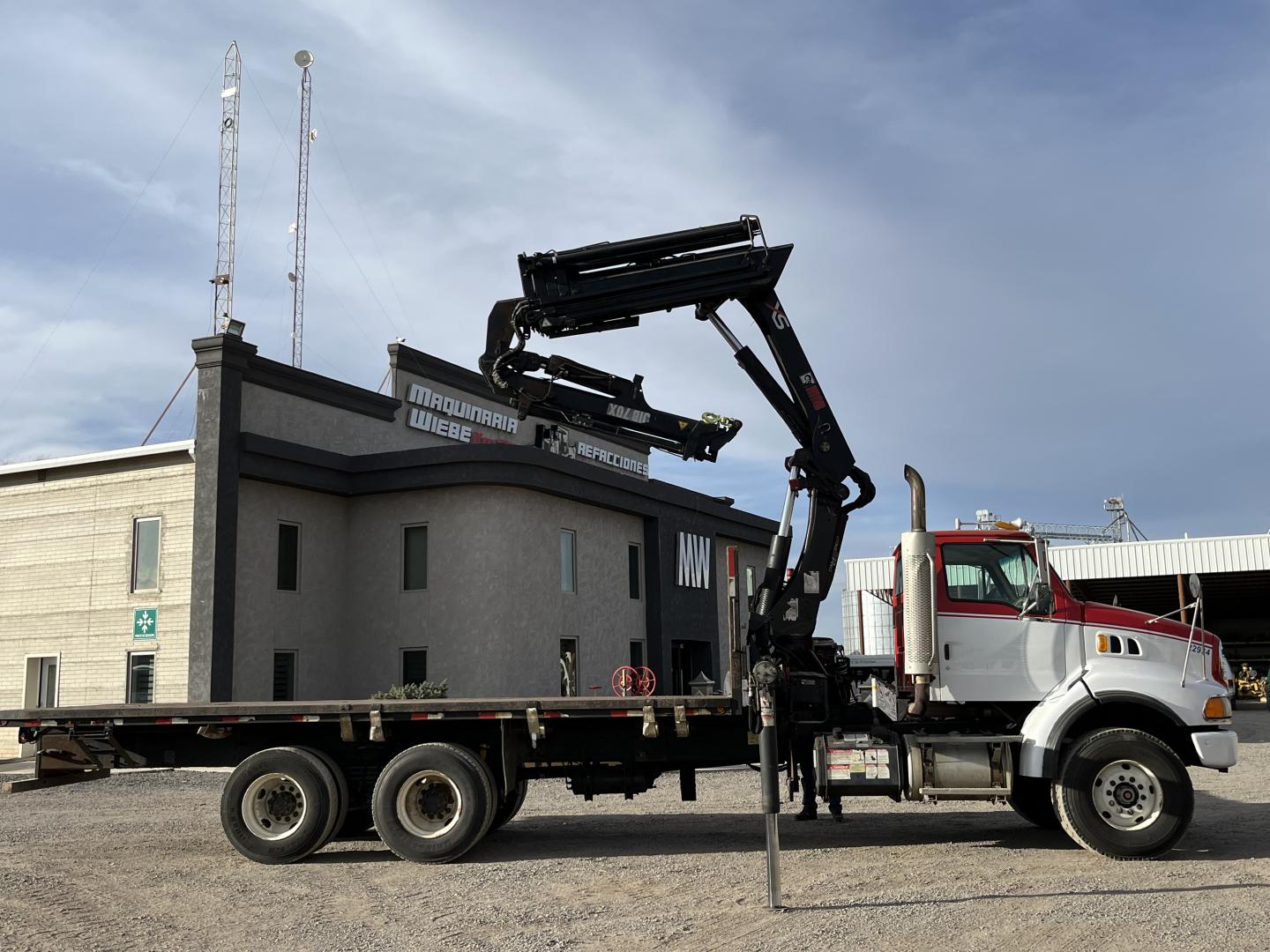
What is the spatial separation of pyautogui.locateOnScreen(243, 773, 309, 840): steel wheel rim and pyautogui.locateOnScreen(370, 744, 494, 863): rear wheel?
0.80 meters

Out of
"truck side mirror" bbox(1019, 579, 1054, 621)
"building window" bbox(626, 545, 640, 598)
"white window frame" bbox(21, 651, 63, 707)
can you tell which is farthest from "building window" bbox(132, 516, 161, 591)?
"truck side mirror" bbox(1019, 579, 1054, 621)

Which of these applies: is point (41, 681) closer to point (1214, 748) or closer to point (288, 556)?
point (288, 556)

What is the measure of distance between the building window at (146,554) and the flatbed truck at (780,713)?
1221 centimetres

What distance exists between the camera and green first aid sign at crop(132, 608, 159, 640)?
23.4 metres

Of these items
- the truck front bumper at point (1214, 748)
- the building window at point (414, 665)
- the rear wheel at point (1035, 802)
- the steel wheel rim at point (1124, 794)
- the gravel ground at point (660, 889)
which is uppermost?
the building window at point (414, 665)

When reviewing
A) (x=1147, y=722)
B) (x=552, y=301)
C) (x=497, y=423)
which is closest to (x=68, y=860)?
(x=552, y=301)

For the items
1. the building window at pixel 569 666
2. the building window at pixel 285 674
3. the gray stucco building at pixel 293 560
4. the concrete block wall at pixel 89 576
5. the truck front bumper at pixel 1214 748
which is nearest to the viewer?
the truck front bumper at pixel 1214 748

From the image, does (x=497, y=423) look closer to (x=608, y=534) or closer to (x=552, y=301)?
(x=608, y=534)

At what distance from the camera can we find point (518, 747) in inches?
458

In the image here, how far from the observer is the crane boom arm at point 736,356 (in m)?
12.1

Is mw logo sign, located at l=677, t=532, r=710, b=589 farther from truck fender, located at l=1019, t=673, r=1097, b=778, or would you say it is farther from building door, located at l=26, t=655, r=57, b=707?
truck fender, located at l=1019, t=673, r=1097, b=778

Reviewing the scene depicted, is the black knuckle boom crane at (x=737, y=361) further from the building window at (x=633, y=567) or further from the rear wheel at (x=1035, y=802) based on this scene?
the building window at (x=633, y=567)

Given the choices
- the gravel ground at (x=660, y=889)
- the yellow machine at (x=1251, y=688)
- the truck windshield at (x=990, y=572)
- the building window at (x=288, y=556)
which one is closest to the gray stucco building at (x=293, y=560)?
the building window at (x=288, y=556)

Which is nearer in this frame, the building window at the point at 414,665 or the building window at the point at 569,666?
the building window at the point at 414,665
